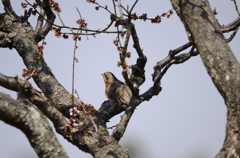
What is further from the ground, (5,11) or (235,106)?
(5,11)

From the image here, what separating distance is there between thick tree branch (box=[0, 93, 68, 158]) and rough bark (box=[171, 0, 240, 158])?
1.40 metres

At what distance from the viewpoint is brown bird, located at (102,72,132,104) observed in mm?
7294

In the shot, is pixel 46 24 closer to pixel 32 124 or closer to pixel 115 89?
pixel 115 89

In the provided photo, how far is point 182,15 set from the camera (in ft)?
12.4

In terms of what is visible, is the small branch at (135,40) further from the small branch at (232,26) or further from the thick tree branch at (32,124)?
the thick tree branch at (32,124)

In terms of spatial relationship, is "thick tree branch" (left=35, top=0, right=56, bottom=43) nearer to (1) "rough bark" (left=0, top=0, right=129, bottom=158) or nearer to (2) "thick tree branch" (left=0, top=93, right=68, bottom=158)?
(1) "rough bark" (left=0, top=0, right=129, bottom=158)

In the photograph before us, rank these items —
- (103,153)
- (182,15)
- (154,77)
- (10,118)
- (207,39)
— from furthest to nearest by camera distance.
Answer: (154,77) < (103,153) < (182,15) < (207,39) < (10,118)

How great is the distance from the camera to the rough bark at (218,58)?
317 centimetres

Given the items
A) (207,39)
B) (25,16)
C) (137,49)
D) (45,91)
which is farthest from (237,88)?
(25,16)

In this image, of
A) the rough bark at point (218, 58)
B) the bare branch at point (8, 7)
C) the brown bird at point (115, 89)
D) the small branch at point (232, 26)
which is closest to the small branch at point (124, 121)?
the rough bark at point (218, 58)

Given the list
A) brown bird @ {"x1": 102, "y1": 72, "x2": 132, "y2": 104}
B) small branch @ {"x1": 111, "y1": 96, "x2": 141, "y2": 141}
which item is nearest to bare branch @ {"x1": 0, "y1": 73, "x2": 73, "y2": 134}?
small branch @ {"x1": 111, "y1": 96, "x2": 141, "y2": 141}

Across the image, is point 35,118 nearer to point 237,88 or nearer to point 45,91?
point 237,88

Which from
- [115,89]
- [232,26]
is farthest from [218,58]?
[115,89]

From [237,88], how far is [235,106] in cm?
16
